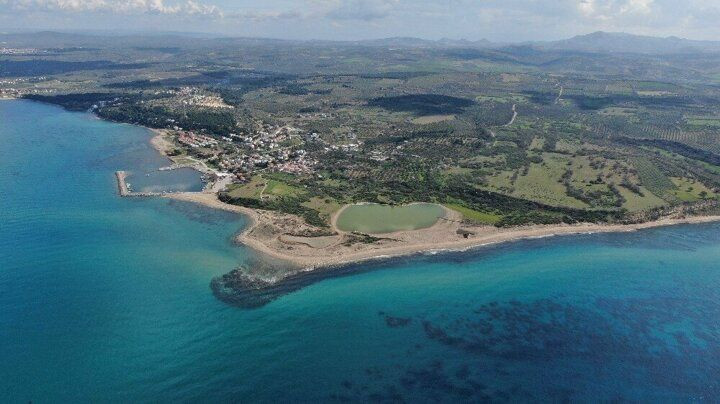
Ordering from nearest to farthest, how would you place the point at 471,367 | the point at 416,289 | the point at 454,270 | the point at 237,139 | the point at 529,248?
the point at 471,367
the point at 416,289
the point at 454,270
the point at 529,248
the point at 237,139

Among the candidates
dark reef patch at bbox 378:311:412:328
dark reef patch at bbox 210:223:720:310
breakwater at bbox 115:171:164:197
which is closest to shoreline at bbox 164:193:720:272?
dark reef patch at bbox 210:223:720:310

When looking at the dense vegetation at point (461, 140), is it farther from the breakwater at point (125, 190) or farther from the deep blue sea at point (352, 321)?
the breakwater at point (125, 190)

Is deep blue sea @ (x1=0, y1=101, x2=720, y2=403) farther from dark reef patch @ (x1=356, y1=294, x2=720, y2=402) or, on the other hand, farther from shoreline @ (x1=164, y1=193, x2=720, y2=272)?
shoreline @ (x1=164, y1=193, x2=720, y2=272)

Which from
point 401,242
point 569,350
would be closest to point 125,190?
point 401,242

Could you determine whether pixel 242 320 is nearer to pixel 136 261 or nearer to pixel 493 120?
pixel 136 261

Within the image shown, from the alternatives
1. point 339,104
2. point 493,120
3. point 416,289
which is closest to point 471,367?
point 416,289

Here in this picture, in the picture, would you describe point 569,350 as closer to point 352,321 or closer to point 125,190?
point 352,321
